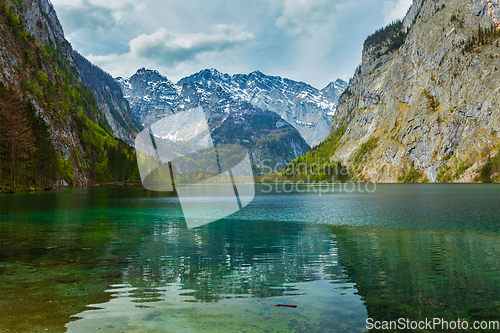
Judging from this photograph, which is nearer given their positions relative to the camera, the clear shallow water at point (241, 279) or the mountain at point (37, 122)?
the clear shallow water at point (241, 279)

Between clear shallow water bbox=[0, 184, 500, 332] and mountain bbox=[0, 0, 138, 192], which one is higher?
mountain bbox=[0, 0, 138, 192]

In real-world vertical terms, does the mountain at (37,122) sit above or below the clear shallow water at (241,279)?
above

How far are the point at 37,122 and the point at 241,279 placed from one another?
353 ft

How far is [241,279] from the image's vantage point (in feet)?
51.8

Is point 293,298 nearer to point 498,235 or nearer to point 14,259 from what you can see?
point 14,259

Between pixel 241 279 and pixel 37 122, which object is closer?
pixel 241 279

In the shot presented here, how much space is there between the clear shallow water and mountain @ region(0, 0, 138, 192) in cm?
6919

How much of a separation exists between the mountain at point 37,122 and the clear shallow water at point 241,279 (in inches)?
2724

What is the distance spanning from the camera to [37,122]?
97875 millimetres

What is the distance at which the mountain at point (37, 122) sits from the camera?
8519 cm

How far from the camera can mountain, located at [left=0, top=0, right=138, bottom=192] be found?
85188mm

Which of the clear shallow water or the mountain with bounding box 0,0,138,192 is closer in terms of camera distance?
the clear shallow water

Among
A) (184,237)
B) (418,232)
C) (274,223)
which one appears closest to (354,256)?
(418,232)

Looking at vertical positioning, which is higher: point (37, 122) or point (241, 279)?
point (37, 122)
